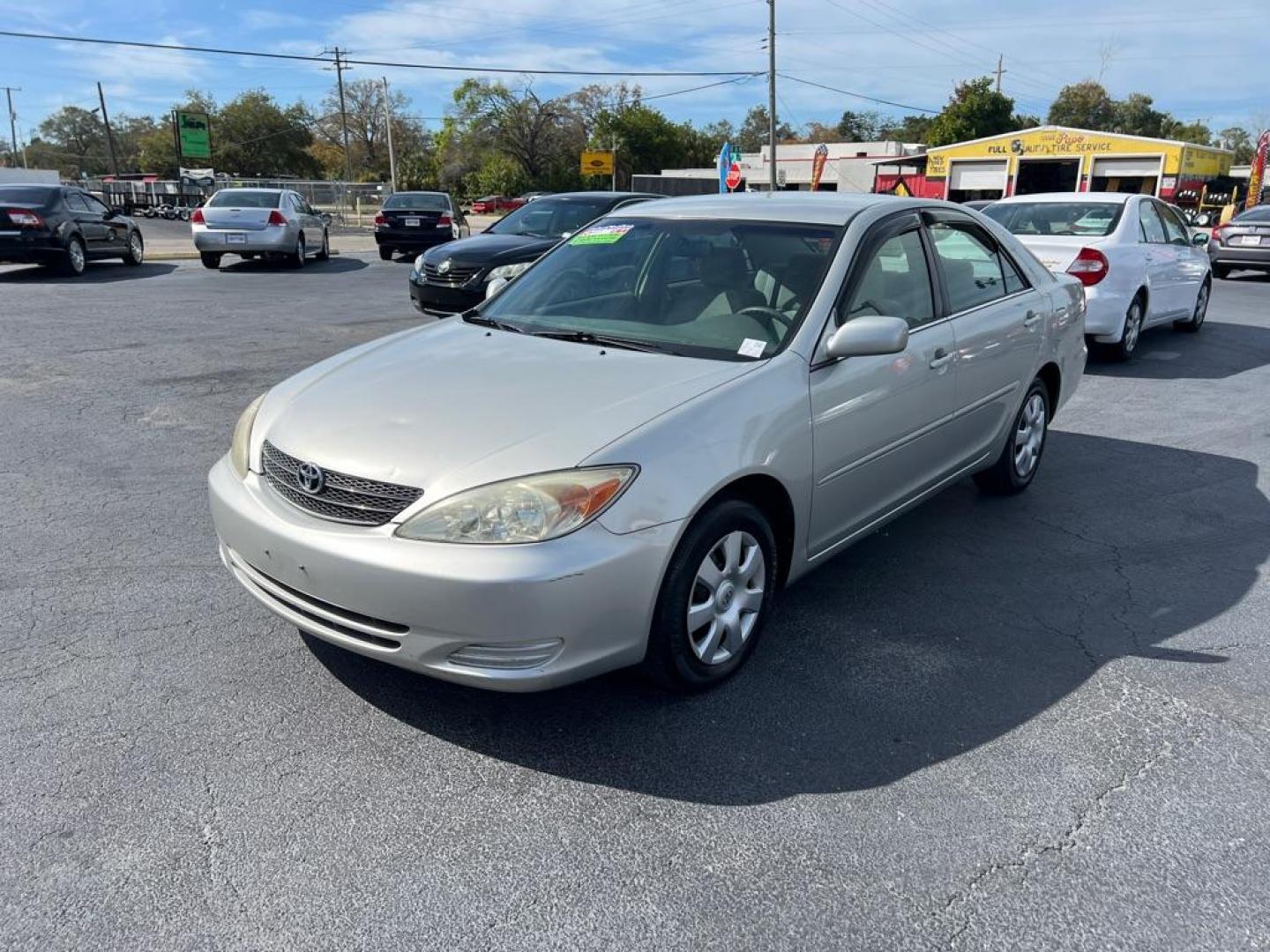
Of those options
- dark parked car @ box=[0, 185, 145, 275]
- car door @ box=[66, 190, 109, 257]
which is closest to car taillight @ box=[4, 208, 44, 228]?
dark parked car @ box=[0, 185, 145, 275]

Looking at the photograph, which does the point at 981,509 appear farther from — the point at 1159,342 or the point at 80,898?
the point at 1159,342

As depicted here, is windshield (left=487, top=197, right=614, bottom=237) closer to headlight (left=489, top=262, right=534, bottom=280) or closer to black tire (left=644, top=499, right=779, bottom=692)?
headlight (left=489, top=262, right=534, bottom=280)

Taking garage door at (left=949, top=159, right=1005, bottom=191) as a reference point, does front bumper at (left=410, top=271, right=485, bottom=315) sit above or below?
below

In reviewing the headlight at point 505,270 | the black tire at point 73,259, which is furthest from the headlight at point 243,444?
the black tire at point 73,259

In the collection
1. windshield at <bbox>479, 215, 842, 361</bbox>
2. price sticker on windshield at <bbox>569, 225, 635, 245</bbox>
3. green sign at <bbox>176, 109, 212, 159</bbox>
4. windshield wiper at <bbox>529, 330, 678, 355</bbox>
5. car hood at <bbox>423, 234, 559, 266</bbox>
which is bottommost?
car hood at <bbox>423, 234, 559, 266</bbox>

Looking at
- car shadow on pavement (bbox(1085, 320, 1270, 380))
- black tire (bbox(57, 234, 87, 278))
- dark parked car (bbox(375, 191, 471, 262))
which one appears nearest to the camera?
car shadow on pavement (bbox(1085, 320, 1270, 380))

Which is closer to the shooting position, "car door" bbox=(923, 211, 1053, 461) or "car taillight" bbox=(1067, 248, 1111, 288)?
"car door" bbox=(923, 211, 1053, 461)

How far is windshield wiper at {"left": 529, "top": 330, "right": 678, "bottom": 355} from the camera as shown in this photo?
3.61m

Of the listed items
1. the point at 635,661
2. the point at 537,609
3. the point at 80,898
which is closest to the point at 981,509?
the point at 635,661

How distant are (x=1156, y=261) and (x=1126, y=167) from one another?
40.4 metres

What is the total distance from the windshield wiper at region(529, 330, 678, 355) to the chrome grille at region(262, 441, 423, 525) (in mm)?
1178

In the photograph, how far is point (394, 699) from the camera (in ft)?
10.7

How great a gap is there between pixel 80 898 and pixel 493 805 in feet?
3.37

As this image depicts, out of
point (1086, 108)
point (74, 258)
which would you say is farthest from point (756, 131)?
point (74, 258)
